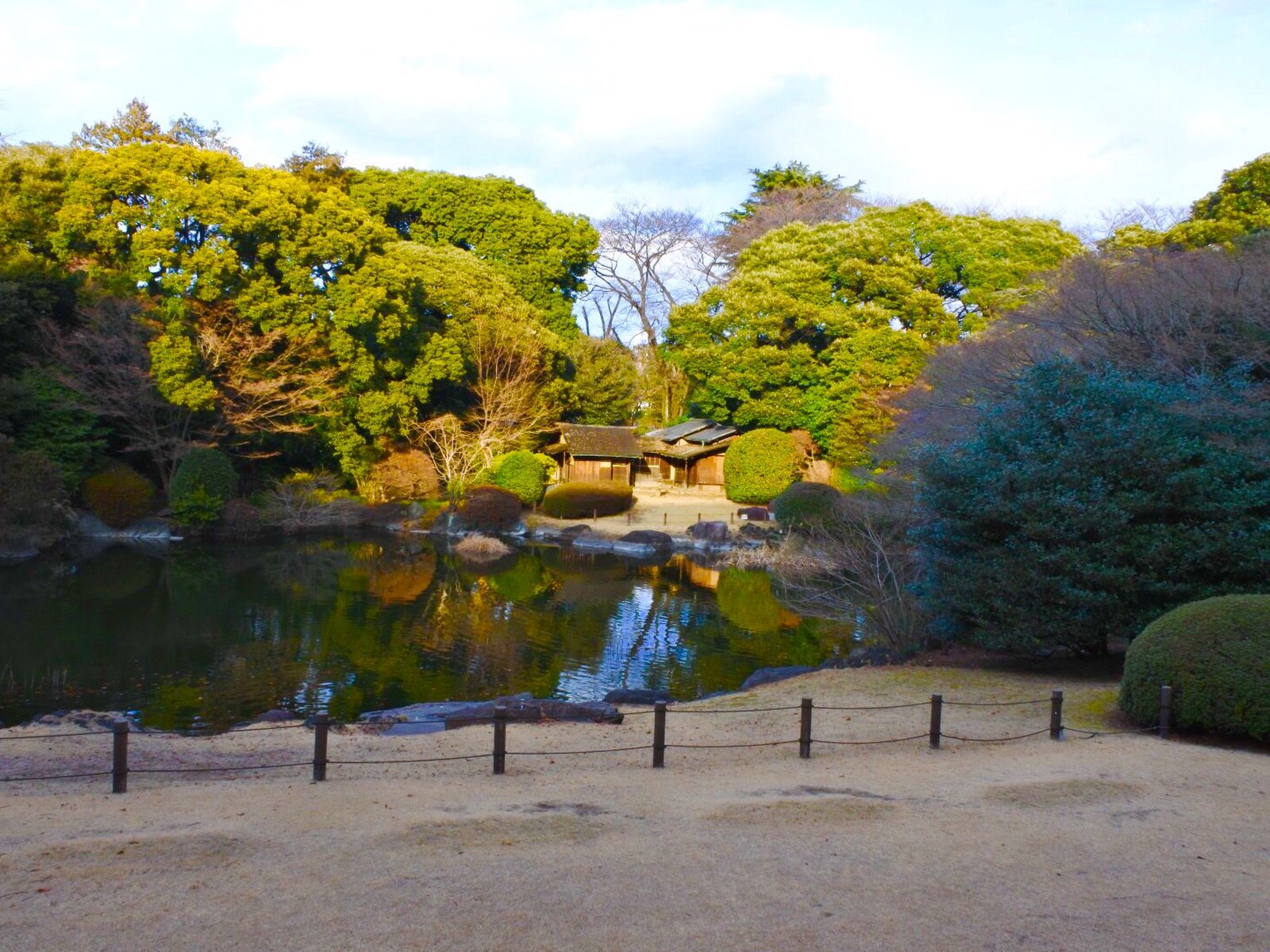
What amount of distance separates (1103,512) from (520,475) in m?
24.5

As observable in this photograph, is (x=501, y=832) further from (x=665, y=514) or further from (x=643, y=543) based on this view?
(x=665, y=514)

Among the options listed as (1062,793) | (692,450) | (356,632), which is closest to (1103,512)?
(1062,793)

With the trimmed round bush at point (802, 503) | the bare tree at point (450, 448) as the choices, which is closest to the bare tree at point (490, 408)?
the bare tree at point (450, 448)

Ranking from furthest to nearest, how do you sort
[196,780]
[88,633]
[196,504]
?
[196,504]
[88,633]
[196,780]

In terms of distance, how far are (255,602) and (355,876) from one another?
15254 millimetres

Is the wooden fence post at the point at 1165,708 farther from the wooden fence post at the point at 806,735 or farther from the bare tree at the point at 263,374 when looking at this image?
the bare tree at the point at 263,374

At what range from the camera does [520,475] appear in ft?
110

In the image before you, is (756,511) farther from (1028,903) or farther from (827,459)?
(1028,903)

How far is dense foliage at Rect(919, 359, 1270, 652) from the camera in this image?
34.9ft

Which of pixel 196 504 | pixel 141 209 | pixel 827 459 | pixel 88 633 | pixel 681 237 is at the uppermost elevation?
pixel 681 237

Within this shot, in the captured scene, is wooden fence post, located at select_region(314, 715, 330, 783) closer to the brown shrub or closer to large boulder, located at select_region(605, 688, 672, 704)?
large boulder, located at select_region(605, 688, 672, 704)

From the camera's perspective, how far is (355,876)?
185 inches

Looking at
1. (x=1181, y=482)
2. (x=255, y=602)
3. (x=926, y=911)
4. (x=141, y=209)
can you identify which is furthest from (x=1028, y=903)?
(x=141, y=209)

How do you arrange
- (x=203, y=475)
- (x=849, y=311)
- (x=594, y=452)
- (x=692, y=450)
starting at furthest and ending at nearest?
(x=692, y=450) → (x=594, y=452) → (x=849, y=311) → (x=203, y=475)
